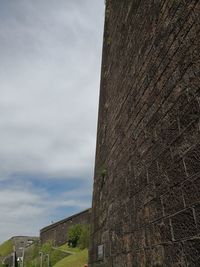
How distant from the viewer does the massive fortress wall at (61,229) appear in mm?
36062

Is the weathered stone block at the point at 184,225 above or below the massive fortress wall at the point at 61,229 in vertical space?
below

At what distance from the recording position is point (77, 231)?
110ft

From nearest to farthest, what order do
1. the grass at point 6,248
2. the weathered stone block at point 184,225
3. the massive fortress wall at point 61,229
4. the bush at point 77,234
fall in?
the weathered stone block at point 184,225, the bush at point 77,234, the massive fortress wall at point 61,229, the grass at point 6,248

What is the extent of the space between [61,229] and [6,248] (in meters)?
23.5

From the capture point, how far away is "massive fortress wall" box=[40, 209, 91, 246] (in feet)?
118

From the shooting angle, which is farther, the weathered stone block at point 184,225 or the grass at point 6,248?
the grass at point 6,248

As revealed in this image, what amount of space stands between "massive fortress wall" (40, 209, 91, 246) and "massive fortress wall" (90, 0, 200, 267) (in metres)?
31.8

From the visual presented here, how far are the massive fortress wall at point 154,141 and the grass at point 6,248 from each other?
57.1m

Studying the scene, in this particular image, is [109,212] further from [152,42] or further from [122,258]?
[152,42]

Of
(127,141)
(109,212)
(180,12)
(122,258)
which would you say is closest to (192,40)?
(180,12)

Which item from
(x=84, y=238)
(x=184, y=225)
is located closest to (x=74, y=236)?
(x=84, y=238)

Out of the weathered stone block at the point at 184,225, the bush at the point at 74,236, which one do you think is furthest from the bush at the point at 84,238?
the weathered stone block at the point at 184,225

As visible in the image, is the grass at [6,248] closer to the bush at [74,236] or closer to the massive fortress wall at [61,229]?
the massive fortress wall at [61,229]

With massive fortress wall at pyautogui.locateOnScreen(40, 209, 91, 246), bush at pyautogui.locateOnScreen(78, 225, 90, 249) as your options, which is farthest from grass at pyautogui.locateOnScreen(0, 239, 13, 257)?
bush at pyautogui.locateOnScreen(78, 225, 90, 249)
